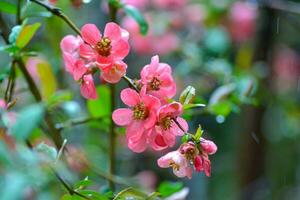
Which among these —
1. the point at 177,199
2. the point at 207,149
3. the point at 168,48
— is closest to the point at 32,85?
the point at 177,199

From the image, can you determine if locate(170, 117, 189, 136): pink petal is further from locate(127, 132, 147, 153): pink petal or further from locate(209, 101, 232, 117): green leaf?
locate(209, 101, 232, 117): green leaf

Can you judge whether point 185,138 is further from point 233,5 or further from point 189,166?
point 233,5

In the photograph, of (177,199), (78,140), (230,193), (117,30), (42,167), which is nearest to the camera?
(42,167)

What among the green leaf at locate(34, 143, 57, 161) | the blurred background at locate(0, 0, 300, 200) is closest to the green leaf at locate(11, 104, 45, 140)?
the green leaf at locate(34, 143, 57, 161)

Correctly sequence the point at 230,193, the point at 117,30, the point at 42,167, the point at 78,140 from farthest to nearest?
the point at 230,193 < the point at 78,140 < the point at 117,30 < the point at 42,167

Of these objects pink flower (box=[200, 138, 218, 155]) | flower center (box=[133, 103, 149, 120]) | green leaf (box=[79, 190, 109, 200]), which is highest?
flower center (box=[133, 103, 149, 120])

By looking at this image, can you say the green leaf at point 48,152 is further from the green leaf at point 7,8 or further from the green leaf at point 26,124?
the green leaf at point 7,8

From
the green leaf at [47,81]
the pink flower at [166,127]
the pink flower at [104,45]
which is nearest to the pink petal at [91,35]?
the pink flower at [104,45]
